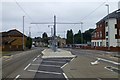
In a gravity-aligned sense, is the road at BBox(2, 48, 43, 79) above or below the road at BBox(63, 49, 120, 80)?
below

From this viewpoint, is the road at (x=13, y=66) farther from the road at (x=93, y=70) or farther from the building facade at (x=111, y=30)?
the building facade at (x=111, y=30)

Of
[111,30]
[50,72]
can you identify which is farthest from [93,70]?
[111,30]

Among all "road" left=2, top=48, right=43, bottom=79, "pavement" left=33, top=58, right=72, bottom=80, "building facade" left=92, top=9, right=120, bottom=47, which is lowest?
"road" left=2, top=48, right=43, bottom=79

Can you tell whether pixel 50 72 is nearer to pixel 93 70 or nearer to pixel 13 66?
pixel 93 70

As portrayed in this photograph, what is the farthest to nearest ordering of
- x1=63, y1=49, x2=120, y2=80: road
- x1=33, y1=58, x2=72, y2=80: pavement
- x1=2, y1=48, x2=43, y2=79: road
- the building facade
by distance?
1. the building facade
2. x1=2, y1=48, x2=43, y2=79: road
3. x1=63, y1=49, x2=120, y2=80: road
4. x1=33, y1=58, x2=72, y2=80: pavement

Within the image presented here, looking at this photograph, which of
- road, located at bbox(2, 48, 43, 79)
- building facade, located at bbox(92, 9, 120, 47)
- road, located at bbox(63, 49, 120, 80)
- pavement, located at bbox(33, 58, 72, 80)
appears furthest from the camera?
building facade, located at bbox(92, 9, 120, 47)

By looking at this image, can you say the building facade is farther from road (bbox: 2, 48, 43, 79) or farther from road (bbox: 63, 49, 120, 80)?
road (bbox: 63, 49, 120, 80)

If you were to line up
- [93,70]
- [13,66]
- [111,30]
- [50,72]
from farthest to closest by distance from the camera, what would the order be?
[111,30] < [13,66] < [93,70] < [50,72]

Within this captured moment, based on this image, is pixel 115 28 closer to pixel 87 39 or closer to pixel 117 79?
pixel 117 79

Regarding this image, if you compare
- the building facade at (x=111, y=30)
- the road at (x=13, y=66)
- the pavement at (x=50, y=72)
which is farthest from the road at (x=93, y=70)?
the building facade at (x=111, y=30)

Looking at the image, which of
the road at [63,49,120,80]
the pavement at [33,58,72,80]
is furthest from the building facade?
the pavement at [33,58,72,80]

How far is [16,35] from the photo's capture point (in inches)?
4943

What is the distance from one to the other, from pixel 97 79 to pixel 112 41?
7709 centimetres

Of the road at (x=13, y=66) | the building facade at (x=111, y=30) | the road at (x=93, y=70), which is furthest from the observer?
the building facade at (x=111, y=30)
